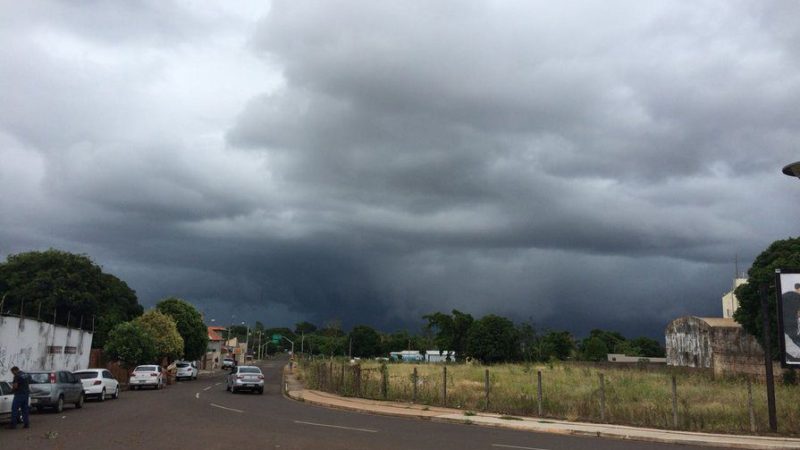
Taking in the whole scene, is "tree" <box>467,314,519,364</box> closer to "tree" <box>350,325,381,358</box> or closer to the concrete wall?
the concrete wall

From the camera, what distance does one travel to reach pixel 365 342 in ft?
456

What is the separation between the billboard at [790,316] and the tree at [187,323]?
58.1 meters

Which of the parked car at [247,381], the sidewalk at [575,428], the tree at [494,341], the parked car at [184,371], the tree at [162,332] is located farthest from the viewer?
the tree at [494,341]

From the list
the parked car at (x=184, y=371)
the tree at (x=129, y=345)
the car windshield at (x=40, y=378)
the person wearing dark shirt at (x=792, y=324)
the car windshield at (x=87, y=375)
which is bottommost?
the parked car at (x=184, y=371)

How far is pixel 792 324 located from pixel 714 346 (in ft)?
127

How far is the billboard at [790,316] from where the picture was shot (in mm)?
18297

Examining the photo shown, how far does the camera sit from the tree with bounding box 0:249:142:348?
63031mm

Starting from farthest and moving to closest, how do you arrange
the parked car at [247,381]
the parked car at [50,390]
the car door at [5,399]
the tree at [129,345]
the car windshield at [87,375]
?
the tree at [129,345]
the parked car at [247,381]
the car windshield at [87,375]
the parked car at [50,390]
the car door at [5,399]

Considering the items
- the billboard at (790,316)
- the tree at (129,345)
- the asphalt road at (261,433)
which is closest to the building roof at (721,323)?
the billboard at (790,316)

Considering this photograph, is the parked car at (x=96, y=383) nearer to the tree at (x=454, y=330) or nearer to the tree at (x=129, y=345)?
the tree at (x=129, y=345)

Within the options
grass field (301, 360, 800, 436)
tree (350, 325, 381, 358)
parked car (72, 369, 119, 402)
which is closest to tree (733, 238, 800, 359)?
grass field (301, 360, 800, 436)

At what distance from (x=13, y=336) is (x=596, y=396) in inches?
1108

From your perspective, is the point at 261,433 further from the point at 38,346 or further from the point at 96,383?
the point at 38,346

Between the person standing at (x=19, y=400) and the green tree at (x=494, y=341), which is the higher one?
the green tree at (x=494, y=341)
